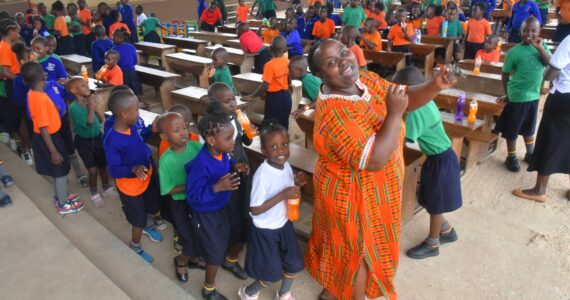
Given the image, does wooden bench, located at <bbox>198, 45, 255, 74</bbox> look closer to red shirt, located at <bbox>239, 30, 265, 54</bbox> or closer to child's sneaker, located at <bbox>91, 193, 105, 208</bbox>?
red shirt, located at <bbox>239, 30, 265, 54</bbox>

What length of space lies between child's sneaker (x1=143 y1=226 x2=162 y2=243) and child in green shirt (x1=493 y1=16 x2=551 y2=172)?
3.49 meters

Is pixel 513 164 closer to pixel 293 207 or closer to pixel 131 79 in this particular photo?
pixel 293 207

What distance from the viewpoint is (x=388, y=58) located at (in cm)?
725

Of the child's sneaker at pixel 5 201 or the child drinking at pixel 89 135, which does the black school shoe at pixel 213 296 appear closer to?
the child drinking at pixel 89 135

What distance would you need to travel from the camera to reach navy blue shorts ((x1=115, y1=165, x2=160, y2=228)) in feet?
10.1

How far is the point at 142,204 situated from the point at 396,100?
2142mm

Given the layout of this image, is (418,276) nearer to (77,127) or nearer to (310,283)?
(310,283)

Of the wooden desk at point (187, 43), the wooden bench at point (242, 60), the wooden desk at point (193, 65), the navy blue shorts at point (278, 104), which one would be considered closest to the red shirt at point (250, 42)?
the wooden bench at point (242, 60)

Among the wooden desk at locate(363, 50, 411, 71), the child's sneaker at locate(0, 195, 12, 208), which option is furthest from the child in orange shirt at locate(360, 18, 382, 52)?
the child's sneaker at locate(0, 195, 12, 208)

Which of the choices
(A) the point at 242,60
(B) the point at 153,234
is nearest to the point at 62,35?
(A) the point at 242,60

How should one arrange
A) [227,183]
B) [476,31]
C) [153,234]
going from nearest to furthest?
[227,183], [153,234], [476,31]

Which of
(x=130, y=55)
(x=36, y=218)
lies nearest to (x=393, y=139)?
(x=36, y=218)

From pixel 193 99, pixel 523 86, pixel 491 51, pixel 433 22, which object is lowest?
pixel 193 99

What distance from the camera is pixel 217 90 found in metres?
3.08
